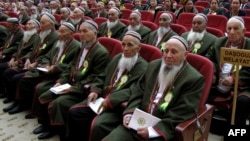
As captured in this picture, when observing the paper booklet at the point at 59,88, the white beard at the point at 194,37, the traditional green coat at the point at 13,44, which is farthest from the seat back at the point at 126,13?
the paper booklet at the point at 59,88

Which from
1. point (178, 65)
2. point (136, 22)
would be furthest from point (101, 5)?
point (178, 65)

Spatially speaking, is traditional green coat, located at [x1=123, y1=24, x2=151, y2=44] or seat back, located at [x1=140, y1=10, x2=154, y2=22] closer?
traditional green coat, located at [x1=123, y1=24, x2=151, y2=44]

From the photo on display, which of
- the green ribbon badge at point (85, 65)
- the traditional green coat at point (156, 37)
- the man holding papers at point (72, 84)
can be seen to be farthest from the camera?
the traditional green coat at point (156, 37)

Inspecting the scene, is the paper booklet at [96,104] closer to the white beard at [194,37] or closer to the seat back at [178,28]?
the white beard at [194,37]

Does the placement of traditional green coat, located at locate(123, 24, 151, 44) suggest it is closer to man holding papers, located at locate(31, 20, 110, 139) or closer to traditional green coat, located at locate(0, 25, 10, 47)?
man holding papers, located at locate(31, 20, 110, 139)

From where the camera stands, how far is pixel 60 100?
295cm

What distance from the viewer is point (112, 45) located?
3.47m

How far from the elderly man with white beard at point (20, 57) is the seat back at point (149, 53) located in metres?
1.83

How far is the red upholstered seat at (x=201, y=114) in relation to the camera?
206cm

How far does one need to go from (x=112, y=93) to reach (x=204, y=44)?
1.81 m

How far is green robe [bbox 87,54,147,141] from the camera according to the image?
249cm

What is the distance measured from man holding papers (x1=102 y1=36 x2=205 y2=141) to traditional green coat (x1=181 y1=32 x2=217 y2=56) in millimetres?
1501

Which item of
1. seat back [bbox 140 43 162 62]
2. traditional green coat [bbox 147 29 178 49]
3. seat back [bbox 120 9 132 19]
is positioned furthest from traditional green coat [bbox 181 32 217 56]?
seat back [bbox 120 9 132 19]

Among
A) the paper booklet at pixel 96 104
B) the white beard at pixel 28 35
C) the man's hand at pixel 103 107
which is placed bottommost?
the paper booklet at pixel 96 104
